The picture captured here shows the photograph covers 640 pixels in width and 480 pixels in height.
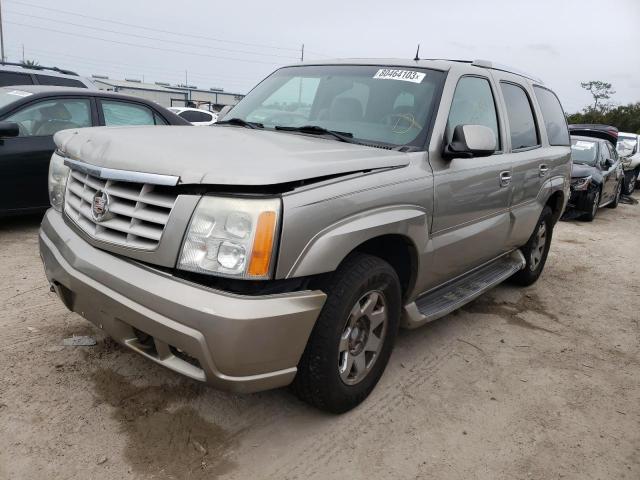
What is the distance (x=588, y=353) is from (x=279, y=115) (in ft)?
Result: 9.19

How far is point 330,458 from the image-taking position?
7.80 feet

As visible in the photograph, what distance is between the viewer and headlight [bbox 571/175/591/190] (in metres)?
9.20

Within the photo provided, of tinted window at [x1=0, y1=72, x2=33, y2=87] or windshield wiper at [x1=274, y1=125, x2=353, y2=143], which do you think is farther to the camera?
tinted window at [x1=0, y1=72, x2=33, y2=87]

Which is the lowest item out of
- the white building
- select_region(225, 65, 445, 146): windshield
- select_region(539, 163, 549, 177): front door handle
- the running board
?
the white building

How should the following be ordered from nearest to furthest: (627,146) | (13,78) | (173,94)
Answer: (13,78) < (627,146) < (173,94)

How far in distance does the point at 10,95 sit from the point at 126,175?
4239mm

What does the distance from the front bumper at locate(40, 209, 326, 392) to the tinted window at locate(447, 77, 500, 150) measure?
1.63 metres

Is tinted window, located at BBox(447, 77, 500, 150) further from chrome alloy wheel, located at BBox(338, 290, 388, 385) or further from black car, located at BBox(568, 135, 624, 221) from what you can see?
black car, located at BBox(568, 135, 624, 221)

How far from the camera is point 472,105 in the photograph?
3438 mm

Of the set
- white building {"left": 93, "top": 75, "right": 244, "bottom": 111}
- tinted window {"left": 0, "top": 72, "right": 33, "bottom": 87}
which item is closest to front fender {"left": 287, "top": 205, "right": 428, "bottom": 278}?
tinted window {"left": 0, "top": 72, "right": 33, "bottom": 87}

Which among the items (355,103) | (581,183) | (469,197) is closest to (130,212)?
(355,103)

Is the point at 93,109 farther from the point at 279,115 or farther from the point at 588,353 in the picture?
the point at 588,353

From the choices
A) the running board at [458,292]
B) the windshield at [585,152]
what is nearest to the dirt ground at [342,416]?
Result: the running board at [458,292]

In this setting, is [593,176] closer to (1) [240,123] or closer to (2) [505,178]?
(2) [505,178]
